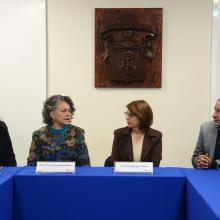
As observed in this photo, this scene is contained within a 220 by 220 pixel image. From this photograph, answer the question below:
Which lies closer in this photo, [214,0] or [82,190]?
[82,190]

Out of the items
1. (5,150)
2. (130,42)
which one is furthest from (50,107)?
(130,42)

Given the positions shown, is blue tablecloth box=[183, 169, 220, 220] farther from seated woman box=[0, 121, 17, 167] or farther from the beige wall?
the beige wall

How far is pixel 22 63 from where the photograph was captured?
137 inches

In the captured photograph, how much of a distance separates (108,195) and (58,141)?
0.70m

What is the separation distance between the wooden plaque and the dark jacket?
0.99 meters

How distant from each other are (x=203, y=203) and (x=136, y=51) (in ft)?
7.33

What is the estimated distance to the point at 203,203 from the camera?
4.40 feet

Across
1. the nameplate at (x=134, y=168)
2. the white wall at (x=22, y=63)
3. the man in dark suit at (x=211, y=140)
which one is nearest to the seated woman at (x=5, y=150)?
the white wall at (x=22, y=63)

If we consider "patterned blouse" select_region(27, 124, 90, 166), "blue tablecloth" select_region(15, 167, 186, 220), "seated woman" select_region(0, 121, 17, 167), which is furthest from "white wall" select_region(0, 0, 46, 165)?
"blue tablecloth" select_region(15, 167, 186, 220)

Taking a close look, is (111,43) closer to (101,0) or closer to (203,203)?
(101,0)

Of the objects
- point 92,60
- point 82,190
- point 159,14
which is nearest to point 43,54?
point 92,60

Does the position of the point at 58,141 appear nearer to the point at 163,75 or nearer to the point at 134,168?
the point at 134,168

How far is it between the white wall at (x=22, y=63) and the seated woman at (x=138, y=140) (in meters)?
1.25

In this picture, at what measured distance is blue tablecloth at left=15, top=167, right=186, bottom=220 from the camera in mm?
1754
